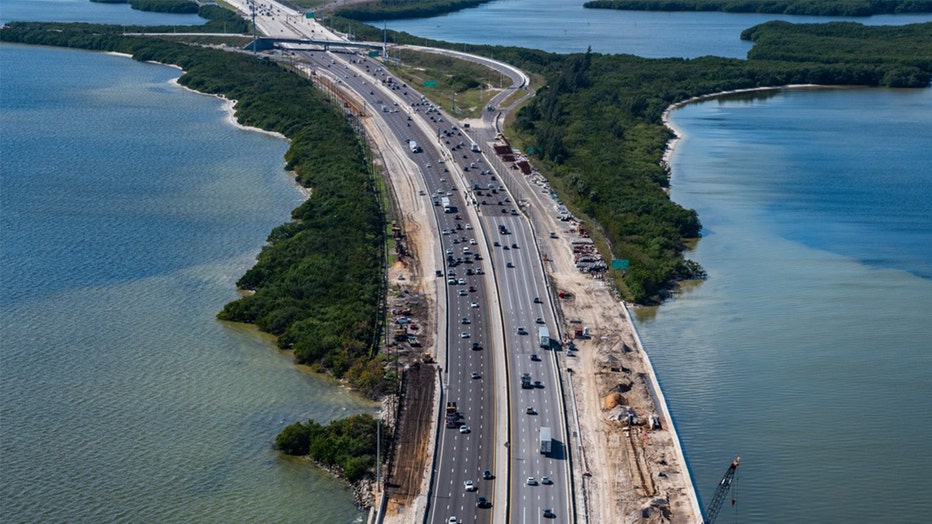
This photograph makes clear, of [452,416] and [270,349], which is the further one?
[270,349]

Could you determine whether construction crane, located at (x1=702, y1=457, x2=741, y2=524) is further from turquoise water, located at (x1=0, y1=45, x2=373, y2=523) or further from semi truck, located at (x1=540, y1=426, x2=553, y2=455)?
turquoise water, located at (x1=0, y1=45, x2=373, y2=523)

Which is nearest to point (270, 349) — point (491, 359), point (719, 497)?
point (491, 359)

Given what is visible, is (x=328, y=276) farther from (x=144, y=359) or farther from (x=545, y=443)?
(x=545, y=443)

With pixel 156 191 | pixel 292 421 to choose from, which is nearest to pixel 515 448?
pixel 292 421

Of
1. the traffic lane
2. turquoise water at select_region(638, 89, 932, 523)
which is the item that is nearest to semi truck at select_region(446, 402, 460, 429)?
the traffic lane

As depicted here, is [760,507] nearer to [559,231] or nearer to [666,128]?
[559,231]
